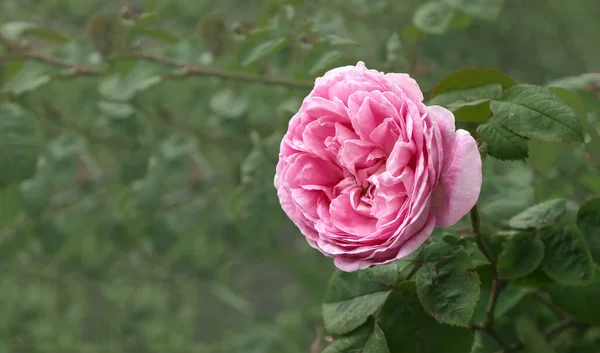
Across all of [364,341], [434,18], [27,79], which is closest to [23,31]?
[27,79]

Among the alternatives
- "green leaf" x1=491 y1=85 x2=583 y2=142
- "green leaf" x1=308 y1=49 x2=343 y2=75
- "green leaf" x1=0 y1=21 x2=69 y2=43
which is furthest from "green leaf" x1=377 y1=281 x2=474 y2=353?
"green leaf" x1=0 y1=21 x2=69 y2=43

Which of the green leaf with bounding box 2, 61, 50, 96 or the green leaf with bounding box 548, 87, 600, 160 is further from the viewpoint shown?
the green leaf with bounding box 2, 61, 50, 96

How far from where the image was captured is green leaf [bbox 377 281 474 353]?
390mm

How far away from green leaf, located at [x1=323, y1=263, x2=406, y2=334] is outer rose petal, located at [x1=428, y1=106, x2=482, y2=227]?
0.08m

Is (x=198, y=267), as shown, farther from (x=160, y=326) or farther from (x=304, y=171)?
(x=304, y=171)

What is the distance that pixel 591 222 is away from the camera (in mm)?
444

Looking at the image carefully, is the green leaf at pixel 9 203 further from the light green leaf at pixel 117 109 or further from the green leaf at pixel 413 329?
the green leaf at pixel 413 329

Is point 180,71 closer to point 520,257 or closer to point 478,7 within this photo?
point 478,7

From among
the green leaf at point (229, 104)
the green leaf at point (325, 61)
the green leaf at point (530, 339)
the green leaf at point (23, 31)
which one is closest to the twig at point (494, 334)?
the green leaf at point (530, 339)

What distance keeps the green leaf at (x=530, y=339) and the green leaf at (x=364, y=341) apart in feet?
0.58

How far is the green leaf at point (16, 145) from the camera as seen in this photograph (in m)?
0.67

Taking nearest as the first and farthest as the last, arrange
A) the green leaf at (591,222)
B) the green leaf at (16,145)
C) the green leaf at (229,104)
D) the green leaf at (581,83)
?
1. the green leaf at (591,222)
2. the green leaf at (581,83)
3. the green leaf at (16,145)
4. the green leaf at (229,104)

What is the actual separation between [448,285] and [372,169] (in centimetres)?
8

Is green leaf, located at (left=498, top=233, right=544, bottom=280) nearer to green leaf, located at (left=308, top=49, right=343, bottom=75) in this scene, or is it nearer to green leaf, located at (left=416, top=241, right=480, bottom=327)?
green leaf, located at (left=416, top=241, right=480, bottom=327)
